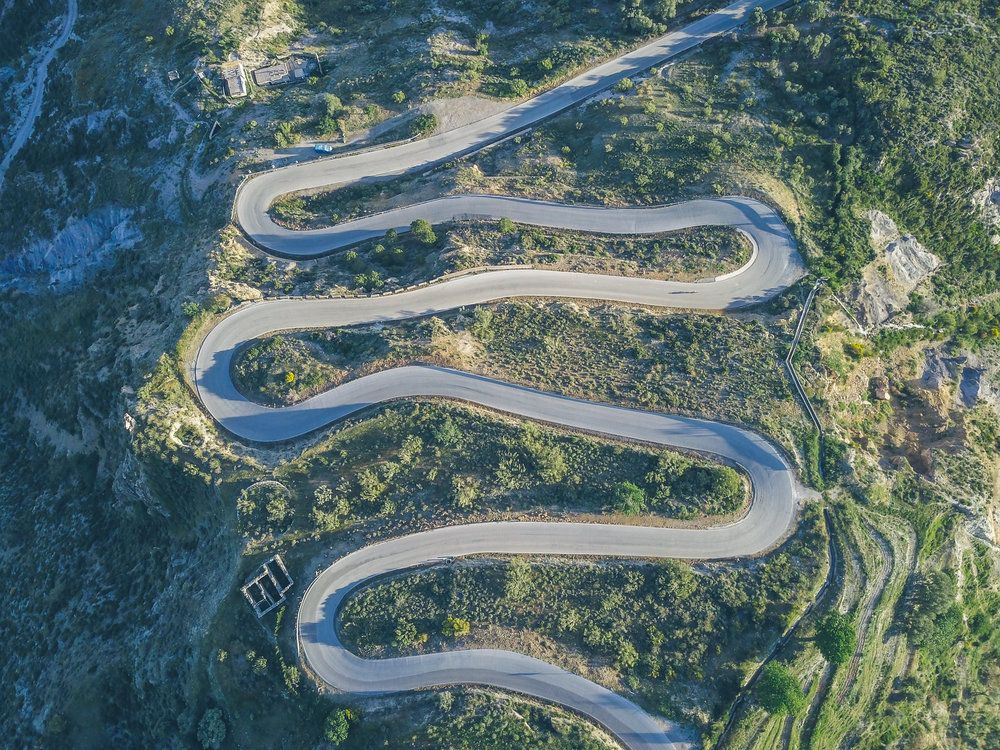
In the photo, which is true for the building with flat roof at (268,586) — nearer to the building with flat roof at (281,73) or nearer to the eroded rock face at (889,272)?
the building with flat roof at (281,73)

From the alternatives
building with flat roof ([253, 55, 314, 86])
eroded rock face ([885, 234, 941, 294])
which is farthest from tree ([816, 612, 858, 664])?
building with flat roof ([253, 55, 314, 86])

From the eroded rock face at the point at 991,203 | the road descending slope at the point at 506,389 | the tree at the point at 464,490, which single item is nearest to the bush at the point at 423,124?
the road descending slope at the point at 506,389

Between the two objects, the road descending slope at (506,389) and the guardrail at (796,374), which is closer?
the road descending slope at (506,389)

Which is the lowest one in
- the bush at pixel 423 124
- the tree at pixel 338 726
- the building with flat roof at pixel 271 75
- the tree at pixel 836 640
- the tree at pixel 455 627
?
the tree at pixel 338 726

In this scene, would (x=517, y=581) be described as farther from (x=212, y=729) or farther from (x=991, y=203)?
(x=991, y=203)

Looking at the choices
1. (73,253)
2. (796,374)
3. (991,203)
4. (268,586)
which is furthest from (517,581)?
(73,253)

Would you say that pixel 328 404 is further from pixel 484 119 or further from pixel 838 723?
pixel 838 723
